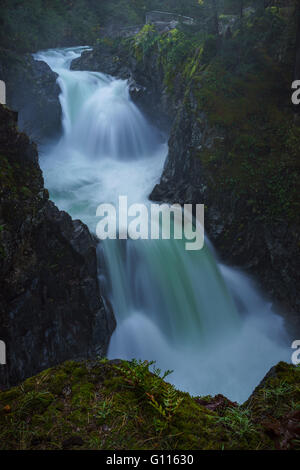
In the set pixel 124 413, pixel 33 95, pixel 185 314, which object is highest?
pixel 33 95

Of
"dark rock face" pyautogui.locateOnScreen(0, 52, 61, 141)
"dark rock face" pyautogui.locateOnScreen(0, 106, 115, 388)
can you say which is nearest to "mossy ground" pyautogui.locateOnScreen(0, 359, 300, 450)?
"dark rock face" pyautogui.locateOnScreen(0, 106, 115, 388)

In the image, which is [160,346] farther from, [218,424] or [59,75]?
[59,75]

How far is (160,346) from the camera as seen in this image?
28.8 feet

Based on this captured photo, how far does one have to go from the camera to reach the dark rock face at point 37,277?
6.04 metres

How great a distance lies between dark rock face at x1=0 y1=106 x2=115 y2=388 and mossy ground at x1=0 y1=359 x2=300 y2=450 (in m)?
4.20

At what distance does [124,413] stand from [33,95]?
733 inches

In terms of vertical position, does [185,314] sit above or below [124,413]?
below

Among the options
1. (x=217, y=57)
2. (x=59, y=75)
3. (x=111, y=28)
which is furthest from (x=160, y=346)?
(x=111, y=28)

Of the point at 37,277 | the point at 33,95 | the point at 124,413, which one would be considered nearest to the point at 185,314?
the point at 37,277

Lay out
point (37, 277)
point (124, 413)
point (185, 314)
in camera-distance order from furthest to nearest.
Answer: point (185, 314)
point (37, 277)
point (124, 413)

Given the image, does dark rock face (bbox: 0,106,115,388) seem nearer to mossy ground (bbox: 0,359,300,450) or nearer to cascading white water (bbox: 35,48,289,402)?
cascading white water (bbox: 35,48,289,402)

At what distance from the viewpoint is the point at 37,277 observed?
21.8 feet

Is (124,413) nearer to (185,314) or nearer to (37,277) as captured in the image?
(37,277)

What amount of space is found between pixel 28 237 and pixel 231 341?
22.9ft
